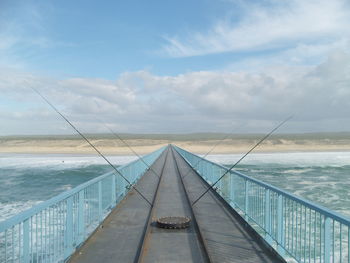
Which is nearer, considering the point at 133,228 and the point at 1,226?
the point at 1,226

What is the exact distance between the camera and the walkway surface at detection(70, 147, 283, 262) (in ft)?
21.0

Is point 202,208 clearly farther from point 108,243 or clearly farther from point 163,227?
point 108,243

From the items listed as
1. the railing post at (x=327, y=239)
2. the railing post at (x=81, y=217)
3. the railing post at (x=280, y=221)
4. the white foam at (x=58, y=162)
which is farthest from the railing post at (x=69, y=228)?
the white foam at (x=58, y=162)

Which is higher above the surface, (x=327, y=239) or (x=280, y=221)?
(x=327, y=239)

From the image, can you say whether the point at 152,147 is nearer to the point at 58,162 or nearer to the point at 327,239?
the point at 58,162

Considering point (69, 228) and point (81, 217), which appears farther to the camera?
point (81, 217)

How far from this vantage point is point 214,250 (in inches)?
265

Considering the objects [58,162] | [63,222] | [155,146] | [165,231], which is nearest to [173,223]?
[165,231]

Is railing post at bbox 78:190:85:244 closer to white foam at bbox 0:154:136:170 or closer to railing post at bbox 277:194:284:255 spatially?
railing post at bbox 277:194:284:255

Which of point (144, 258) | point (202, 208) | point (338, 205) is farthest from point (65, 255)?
point (338, 205)

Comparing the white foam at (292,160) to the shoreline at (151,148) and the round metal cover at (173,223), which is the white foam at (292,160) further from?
the round metal cover at (173,223)

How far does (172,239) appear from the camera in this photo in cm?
753

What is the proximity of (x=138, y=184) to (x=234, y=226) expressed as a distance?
871 cm

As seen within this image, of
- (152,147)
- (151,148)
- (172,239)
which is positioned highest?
(172,239)
